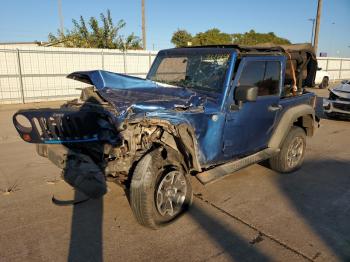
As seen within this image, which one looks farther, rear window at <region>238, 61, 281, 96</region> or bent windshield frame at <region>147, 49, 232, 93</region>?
rear window at <region>238, 61, 281, 96</region>

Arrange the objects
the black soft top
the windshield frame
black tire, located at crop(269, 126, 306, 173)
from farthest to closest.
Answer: black tire, located at crop(269, 126, 306, 173), the black soft top, the windshield frame

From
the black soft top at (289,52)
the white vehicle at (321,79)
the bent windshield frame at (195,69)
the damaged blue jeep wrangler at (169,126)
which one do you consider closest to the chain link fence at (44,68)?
the bent windshield frame at (195,69)

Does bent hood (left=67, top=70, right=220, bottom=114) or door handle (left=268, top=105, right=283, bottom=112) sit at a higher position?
bent hood (left=67, top=70, right=220, bottom=114)

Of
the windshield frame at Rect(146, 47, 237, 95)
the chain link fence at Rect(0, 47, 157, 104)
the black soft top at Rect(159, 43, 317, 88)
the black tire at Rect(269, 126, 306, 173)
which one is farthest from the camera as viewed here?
the chain link fence at Rect(0, 47, 157, 104)

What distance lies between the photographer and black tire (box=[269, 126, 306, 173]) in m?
5.12

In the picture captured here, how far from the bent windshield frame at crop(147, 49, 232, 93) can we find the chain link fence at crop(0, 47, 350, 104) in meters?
10.4

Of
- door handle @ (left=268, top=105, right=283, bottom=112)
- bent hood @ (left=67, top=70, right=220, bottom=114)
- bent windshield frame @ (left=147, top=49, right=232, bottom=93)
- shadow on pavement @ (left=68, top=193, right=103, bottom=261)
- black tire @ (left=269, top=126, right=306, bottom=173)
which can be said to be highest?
bent windshield frame @ (left=147, top=49, right=232, bottom=93)

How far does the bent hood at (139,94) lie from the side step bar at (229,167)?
0.85 m

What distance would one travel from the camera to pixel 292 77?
18.4 ft

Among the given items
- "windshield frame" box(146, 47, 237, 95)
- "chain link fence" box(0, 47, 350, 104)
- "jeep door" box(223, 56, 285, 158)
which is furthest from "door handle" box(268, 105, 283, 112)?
"chain link fence" box(0, 47, 350, 104)

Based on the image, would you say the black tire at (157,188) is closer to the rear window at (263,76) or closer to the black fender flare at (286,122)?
the rear window at (263,76)

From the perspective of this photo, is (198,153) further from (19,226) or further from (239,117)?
(19,226)

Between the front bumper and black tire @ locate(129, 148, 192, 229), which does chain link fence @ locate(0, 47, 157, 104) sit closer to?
the front bumper

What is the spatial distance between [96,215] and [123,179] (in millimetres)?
627
